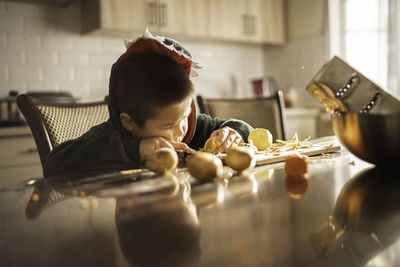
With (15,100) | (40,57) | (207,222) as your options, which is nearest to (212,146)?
(207,222)

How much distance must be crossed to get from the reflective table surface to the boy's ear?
0.30 m

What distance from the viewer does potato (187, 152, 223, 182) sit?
616 millimetres

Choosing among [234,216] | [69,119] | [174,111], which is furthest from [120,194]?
[69,119]

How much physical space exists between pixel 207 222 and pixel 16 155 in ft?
6.74

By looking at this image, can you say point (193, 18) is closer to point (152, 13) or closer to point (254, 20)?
point (152, 13)

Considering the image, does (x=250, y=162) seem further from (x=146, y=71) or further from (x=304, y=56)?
(x=304, y=56)

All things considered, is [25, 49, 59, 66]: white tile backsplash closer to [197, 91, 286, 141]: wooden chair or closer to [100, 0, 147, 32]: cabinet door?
[100, 0, 147, 32]: cabinet door

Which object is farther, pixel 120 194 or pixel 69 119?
Answer: pixel 69 119

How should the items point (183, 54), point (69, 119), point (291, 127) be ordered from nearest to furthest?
1. point (183, 54)
2. point (69, 119)
3. point (291, 127)

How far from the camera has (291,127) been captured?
3248 mm

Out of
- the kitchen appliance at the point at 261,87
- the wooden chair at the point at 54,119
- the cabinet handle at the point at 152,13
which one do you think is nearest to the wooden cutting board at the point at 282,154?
the wooden chair at the point at 54,119

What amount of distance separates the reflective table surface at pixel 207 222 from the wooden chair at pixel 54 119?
0.66 meters

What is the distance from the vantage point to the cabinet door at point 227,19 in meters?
3.28

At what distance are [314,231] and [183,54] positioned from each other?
70 cm
